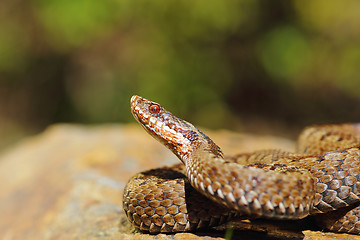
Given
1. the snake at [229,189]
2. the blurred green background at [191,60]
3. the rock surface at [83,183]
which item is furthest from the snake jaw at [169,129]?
the blurred green background at [191,60]

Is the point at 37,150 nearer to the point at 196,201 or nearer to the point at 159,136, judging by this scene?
the point at 159,136

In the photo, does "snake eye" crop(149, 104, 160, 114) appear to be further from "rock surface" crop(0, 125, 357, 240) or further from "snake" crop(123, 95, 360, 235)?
"rock surface" crop(0, 125, 357, 240)

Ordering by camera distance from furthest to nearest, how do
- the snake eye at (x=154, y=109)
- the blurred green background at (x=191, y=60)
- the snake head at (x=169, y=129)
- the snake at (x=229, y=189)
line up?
the blurred green background at (x=191, y=60), the snake eye at (x=154, y=109), the snake head at (x=169, y=129), the snake at (x=229, y=189)

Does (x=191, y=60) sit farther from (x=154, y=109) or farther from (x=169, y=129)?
(x=169, y=129)

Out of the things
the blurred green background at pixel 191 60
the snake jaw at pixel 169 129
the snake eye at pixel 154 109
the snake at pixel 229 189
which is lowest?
the snake at pixel 229 189

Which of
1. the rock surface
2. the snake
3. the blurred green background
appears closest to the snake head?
the snake

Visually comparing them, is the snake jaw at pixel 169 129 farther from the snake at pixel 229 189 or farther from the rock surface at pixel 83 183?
the rock surface at pixel 83 183
